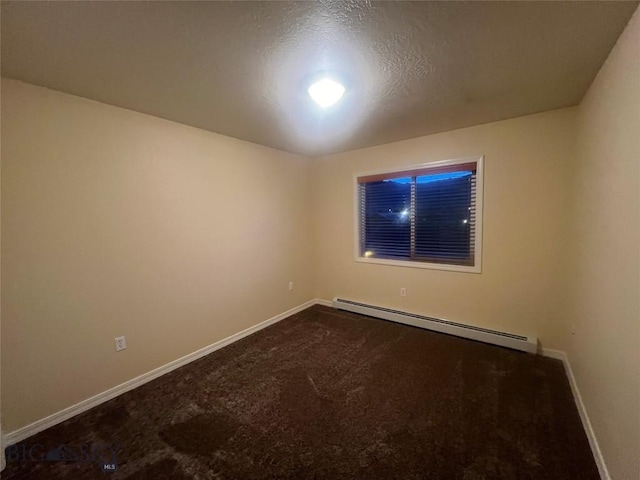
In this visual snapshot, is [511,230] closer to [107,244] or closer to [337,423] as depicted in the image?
[337,423]

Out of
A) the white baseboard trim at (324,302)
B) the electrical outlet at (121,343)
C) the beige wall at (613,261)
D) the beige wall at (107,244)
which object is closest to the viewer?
the beige wall at (613,261)

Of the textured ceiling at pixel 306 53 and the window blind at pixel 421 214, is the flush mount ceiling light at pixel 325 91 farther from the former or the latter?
the window blind at pixel 421 214

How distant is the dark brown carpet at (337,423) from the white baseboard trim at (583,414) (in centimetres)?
4

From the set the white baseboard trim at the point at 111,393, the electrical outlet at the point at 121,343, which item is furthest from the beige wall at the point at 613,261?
the electrical outlet at the point at 121,343

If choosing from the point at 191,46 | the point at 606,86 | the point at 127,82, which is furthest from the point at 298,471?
the point at 606,86

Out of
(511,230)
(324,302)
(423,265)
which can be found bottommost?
(324,302)

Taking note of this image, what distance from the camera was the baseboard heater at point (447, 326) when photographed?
2613 mm

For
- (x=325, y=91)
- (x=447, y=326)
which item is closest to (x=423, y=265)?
(x=447, y=326)

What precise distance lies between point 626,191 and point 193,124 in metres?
3.17

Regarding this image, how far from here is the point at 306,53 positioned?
1.51 metres

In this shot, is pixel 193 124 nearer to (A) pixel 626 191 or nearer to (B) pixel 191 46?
(B) pixel 191 46

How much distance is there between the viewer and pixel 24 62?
59.7 inches

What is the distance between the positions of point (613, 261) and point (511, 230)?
1.37 metres

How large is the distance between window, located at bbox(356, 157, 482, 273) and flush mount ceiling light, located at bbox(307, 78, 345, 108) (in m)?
1.71
